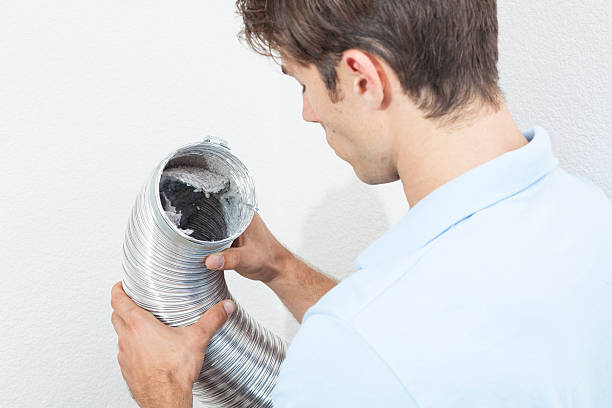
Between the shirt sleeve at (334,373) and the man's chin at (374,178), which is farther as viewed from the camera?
the man's chin at (374,178)

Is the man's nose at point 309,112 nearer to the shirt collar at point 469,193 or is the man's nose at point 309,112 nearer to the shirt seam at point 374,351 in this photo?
the shirt collar at point 469,193

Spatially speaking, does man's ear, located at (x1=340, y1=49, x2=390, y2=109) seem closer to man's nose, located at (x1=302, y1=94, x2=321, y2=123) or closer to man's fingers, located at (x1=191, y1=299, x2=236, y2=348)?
man's nose, located at (x1=302, y1=94, x2=321, y2=123)

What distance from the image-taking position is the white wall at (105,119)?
39.7 inches

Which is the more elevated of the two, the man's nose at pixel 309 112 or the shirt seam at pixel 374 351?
the man's nose at pixel 309 112

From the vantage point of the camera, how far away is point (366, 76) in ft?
2.48

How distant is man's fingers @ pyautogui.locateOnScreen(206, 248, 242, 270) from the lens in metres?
0.89

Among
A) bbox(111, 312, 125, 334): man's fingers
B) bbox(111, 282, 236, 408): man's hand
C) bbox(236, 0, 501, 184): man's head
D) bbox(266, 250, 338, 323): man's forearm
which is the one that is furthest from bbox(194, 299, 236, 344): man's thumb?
bbox(236, 0, 501, 184): man's head

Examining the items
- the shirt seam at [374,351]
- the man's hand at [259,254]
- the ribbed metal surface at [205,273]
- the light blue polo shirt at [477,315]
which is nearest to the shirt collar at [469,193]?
the light blue polo shirt at [477,315]

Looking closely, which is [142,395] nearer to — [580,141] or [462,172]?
[462,172]

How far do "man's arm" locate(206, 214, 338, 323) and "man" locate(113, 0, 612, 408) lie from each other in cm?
24

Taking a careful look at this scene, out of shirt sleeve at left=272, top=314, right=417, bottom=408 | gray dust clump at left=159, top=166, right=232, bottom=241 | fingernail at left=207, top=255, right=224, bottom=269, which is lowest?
shirt sleeve at left=272, top=314, right=417, bottom=408

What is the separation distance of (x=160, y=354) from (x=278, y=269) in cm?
31

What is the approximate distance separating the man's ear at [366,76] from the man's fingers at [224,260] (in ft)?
0.98

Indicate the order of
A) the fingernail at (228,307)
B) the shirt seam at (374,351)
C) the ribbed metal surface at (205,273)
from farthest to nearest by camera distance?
the fingernail at (228,307) < the ribbed metal surface at (205,273) < the shirt seam at (374,351)
